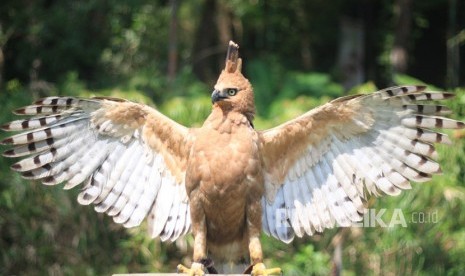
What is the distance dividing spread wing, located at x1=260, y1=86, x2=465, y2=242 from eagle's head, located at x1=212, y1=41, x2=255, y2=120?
27cm

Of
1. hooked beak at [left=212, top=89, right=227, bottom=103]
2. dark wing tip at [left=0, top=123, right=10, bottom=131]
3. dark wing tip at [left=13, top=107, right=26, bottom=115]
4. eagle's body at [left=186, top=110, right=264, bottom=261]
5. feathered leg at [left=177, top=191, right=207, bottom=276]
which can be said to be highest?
hooked beak at [left=212, top=89, right=227, bottom=103]

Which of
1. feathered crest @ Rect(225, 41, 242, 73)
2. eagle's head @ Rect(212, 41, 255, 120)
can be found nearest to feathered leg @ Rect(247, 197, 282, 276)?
eagle's head @ Rect(212, 41, 255, 120)

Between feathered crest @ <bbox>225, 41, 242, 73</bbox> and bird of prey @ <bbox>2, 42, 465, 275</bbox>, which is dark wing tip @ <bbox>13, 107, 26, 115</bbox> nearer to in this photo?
bird of prey @ <bbox>2, 42, 465, 275</bbox>

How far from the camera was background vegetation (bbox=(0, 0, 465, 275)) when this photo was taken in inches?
277

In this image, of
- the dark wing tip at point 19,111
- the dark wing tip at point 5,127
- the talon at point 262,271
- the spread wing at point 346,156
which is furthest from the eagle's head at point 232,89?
the dark wing tip at point 5,127

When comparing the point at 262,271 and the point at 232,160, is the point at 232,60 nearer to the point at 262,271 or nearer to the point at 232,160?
the point at 232,160

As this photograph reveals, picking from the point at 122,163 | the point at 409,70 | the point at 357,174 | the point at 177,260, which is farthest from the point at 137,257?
the point at 409,70

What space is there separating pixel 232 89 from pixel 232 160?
0.39m

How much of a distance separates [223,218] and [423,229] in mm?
2865

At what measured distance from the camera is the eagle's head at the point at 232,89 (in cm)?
465

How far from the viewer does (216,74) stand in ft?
43.6

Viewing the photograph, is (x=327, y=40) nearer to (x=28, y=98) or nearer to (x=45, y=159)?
(x=28, y=98)

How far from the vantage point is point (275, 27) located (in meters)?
13.5

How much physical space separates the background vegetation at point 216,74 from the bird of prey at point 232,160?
179 centimetres
